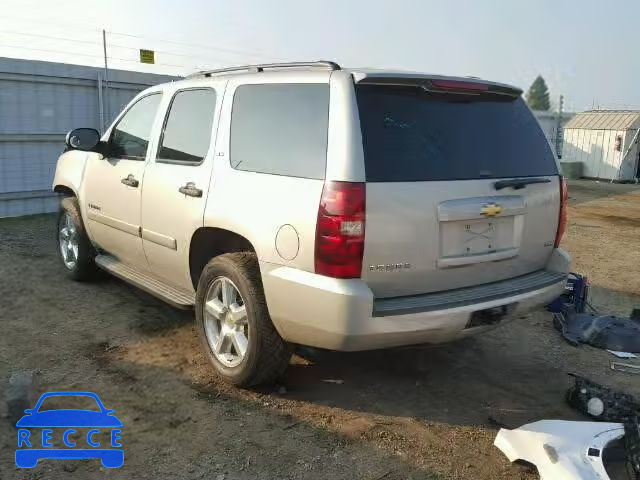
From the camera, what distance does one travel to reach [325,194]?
3061mm

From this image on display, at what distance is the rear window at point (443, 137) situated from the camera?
3158 mm

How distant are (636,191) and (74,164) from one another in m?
16.4

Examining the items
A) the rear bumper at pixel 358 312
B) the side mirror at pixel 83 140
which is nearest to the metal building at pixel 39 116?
the side mirror at pixel 83 140

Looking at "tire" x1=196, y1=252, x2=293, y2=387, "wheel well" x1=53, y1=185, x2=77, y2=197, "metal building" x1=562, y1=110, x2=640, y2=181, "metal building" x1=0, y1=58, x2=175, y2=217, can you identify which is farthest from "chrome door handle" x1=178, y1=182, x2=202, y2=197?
"metal building" x1=562, y1=110, x2=640, y2=181

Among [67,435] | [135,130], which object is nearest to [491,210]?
[67,435]

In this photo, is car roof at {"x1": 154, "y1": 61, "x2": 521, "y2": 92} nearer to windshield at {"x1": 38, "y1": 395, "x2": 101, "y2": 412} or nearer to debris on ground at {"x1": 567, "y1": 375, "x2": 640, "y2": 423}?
debris on ground at {"x1": 567, "y1": 375, "x2": 640, "y2": 423}

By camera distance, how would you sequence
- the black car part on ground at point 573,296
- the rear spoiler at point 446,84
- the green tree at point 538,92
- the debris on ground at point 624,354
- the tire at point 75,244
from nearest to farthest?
the rear spoiler at point 446,84, the debris on ground at point 624,354, the black car part on ground at point 573,296, the tire at point 75,244, the green tree at point 538,92

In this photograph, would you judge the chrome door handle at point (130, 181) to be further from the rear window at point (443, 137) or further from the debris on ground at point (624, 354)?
the debris on ground at point (624, 354)

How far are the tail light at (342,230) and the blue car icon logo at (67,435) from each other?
4.83ft

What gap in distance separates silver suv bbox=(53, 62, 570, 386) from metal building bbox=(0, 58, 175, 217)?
622cm

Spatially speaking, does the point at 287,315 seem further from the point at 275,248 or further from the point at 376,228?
the point at 376,228

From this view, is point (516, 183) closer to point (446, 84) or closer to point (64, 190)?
point (446, 84)

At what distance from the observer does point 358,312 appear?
9.81 feet

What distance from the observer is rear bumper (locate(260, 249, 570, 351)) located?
3014mm
